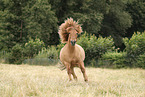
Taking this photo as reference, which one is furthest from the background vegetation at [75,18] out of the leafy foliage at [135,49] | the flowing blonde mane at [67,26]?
the flowing blonde mane at [67,26]

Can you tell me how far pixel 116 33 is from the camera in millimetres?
39438

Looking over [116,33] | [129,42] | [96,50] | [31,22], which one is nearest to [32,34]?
[31,22]

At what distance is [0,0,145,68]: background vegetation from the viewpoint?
17109 millimetres

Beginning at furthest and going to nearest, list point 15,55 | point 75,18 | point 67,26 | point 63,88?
point 75,18, point 15,55, point 67,26, point 63,88

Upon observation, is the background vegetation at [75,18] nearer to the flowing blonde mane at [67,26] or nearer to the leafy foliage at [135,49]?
the leafy foliage at [135,49]

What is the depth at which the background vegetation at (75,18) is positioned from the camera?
1711cm

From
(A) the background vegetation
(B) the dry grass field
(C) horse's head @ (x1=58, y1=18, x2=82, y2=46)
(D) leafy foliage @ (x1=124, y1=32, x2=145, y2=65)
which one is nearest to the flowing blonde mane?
(C) horse's head @ (x1=58, y1=18, x2=82, y2=46)

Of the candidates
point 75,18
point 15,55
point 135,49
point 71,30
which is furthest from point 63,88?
point 75,18

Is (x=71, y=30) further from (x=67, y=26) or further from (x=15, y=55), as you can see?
(x=15, y=55)

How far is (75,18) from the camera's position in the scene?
32125mm

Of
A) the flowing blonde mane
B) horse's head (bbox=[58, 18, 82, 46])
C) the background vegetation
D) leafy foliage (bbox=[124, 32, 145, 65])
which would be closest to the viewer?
horse's head (bbox=[58, 18, 82, 46])

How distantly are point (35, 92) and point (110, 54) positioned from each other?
43.6ft

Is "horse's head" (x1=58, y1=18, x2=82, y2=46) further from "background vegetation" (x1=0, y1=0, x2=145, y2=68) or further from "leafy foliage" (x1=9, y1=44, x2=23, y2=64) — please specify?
"leafy foliage" (x1=9, y1=44, x2=23, y2=64)

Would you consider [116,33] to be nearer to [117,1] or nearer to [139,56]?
[117,1]
